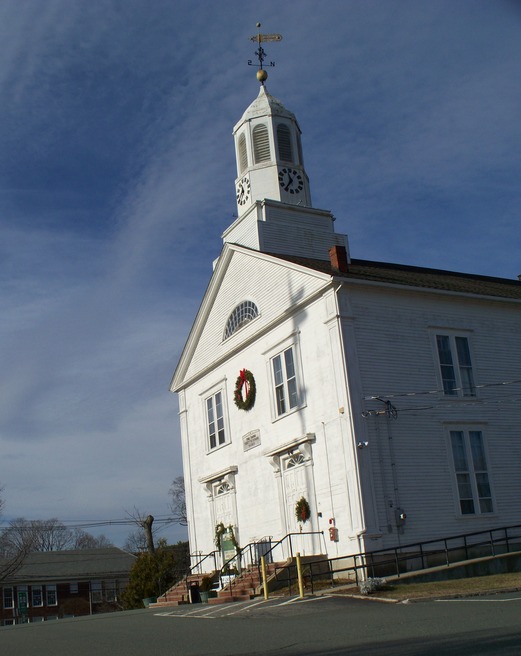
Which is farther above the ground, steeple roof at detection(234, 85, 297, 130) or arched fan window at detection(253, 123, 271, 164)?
steeple roof at detection(234, 85, 297, 130)

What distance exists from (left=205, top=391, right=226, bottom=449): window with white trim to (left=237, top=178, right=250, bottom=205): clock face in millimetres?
8086

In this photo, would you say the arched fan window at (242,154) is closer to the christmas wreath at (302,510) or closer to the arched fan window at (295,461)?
the arched fan window at (295,461)

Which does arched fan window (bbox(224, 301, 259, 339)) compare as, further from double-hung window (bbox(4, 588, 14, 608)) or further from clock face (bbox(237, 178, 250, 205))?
double-hung window (bbox(4, 588, 14, 608))

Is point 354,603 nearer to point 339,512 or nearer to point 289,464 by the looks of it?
point 339,512

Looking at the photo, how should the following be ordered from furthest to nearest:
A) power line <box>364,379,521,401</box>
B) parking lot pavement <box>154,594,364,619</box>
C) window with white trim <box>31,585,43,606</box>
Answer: window with white trim <box>31,585,43,606</box>, power line <box>364,379,521,401</box>, parking lot pavement <box>154,594,364,619</box>

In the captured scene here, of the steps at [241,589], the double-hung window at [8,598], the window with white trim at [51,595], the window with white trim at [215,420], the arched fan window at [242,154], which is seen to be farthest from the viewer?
the window with white trim at [51,595]

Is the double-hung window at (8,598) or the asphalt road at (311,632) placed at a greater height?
the asphalt road at (311,632)

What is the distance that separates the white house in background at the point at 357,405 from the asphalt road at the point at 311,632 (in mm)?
5360

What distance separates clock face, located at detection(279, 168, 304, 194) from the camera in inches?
1278

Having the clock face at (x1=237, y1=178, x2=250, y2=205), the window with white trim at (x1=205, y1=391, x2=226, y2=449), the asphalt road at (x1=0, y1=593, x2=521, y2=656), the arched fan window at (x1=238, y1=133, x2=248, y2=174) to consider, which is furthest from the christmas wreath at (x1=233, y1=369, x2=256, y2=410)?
the asphalt road at (x1=0, y1=593, x2=521, y2=656)

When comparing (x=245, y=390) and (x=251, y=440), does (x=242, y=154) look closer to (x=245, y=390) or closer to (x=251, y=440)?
(x=245, y=390)

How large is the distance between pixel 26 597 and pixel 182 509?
16.0 metres

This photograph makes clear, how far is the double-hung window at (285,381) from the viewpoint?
25.3 metres

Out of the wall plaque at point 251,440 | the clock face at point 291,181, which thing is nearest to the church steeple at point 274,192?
the clock face at point 291,181
